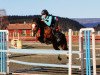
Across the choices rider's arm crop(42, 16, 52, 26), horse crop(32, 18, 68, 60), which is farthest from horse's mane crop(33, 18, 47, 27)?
rider's arm crop(42, 16, 52, 26)

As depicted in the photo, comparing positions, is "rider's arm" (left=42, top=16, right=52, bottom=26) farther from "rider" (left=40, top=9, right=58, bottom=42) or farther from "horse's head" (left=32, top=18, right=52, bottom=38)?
"horse's head" (left=32, top=18, right=52, bottom=38)

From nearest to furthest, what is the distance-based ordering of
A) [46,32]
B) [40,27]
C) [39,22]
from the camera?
[46,32] → [40,27] → [39,22]

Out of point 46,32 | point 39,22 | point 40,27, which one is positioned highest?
point 39,22

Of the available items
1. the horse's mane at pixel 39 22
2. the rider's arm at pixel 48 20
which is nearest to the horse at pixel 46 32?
the horse's mane at pixel 39 22

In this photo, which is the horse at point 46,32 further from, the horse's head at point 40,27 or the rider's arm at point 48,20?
the rider's arm at point 48,20

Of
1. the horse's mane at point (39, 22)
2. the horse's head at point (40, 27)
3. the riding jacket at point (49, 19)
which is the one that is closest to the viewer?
the horse's head at point (40, 27)

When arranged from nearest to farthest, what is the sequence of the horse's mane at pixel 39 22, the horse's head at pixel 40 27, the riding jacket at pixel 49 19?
the horse's head at pixel 40 27 < the riding jacket at pixel 49 19 < the horse's mane at pixel 39 22

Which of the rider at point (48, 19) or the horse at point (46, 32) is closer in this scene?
the horse at point (46, 32)

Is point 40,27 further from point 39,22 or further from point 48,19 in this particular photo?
point 48,19

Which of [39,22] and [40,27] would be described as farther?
[39,22]

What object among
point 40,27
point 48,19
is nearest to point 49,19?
point 48,19

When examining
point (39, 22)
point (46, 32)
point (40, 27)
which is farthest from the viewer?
point (39, 22)

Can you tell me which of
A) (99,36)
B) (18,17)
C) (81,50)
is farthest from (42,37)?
(18,17)

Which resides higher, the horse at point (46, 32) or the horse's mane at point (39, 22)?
the horse's mane at point (39, 22)
